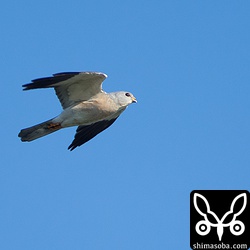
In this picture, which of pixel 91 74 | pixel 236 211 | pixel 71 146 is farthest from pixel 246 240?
pixel 71 146

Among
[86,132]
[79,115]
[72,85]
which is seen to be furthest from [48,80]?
[86,132]

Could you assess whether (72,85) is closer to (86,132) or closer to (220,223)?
(86,132)

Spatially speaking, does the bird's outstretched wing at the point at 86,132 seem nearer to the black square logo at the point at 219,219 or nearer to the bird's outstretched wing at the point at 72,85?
the bird's outstretched wing at the point at 72,85

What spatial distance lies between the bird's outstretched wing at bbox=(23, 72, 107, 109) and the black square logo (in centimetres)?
506

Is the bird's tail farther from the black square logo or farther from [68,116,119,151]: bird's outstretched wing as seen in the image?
the black square logo

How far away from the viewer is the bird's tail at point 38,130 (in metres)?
20.1

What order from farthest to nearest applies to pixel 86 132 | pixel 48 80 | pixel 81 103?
pixel 86 132 → pixel 81 103 → pixel 48 80

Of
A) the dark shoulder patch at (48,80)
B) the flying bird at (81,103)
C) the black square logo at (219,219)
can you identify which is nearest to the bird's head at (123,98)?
the flying bird at (81,103)

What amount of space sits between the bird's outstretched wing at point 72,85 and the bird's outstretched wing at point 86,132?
4.75 feet

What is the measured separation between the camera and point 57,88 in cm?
2031

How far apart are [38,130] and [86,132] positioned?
6.29ft

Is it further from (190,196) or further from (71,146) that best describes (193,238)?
(71,146)

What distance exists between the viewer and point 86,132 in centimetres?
2183

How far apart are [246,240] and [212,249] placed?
60cm
